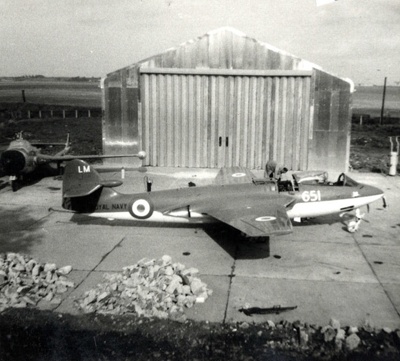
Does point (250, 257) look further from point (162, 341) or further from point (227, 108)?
point (227, 108)

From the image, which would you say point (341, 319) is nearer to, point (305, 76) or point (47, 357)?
point (47, 357)

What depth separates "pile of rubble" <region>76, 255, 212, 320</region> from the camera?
29.9 feet

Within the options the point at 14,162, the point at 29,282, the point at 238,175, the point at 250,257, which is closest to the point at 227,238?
the point at 250,257

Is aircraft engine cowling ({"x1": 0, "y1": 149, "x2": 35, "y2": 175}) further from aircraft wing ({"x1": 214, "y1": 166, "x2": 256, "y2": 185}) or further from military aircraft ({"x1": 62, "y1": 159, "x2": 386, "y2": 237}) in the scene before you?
aircraft wing ({"x1": 214, "y1": 166, "x2": 256, "y2": 185})

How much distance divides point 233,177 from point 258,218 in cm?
458

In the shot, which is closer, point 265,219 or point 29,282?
point 29,282

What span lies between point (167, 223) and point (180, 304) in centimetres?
564

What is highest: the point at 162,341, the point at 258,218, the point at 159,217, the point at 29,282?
the point at 258,218

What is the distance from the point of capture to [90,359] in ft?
24.7

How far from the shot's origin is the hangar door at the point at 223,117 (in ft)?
72.3

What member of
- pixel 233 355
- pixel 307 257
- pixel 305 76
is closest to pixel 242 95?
pixel 305 76

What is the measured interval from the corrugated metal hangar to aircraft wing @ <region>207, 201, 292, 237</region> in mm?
9983

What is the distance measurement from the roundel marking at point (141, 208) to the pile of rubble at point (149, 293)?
2978 mm

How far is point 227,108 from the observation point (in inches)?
885
